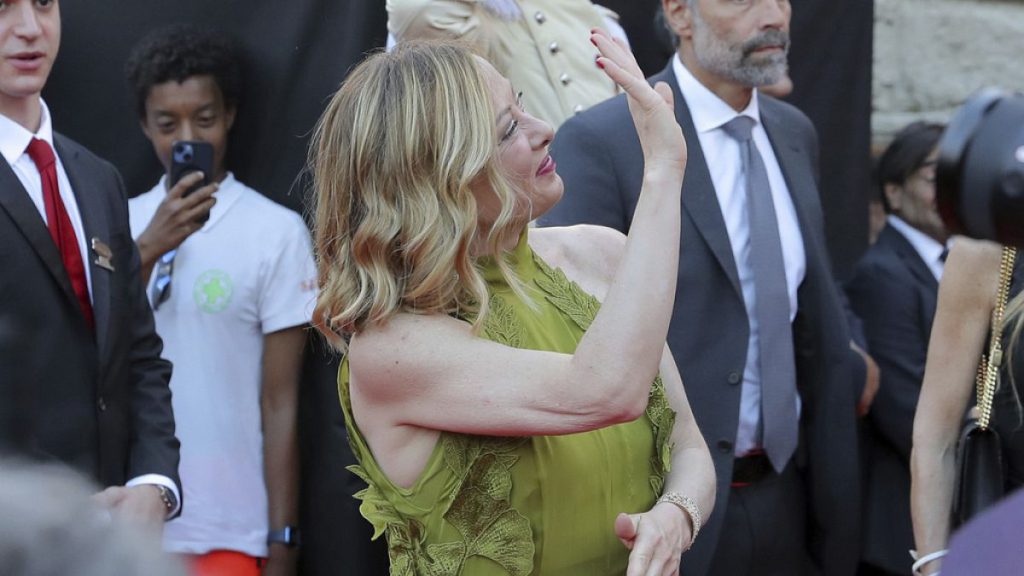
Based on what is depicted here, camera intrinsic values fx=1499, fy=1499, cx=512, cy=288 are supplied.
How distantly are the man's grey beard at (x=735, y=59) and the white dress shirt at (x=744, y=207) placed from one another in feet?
0.19

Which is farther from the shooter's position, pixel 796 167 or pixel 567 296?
pixel 796 167

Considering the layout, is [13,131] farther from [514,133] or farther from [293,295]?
[514,133]

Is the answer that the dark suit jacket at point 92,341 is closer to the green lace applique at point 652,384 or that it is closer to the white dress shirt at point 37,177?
the white dress shirt at point 37,177

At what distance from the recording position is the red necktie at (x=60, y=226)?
3191 mm

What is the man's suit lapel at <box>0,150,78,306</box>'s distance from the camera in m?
3.09

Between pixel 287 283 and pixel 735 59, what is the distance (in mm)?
1292

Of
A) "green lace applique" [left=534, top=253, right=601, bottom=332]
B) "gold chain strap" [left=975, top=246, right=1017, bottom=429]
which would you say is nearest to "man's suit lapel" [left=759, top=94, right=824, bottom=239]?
"gold chain strap" [left=975, top=246, right=1017, bottom=429]

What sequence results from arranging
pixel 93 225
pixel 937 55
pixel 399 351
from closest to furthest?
pixel 399 351, pixel 93 225, pixel 937 55

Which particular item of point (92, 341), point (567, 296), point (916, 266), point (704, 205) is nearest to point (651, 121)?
point (567, 296)

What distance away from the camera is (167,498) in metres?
3.30

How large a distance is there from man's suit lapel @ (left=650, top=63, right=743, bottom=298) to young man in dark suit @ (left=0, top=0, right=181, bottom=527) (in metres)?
1.30

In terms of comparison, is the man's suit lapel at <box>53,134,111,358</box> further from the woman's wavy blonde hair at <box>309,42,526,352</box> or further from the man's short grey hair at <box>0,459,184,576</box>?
the man's short grey hair at <box>0,459,184,576</box>

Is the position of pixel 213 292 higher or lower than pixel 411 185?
lower

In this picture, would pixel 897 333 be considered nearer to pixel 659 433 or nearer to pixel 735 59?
pixel 735 59
